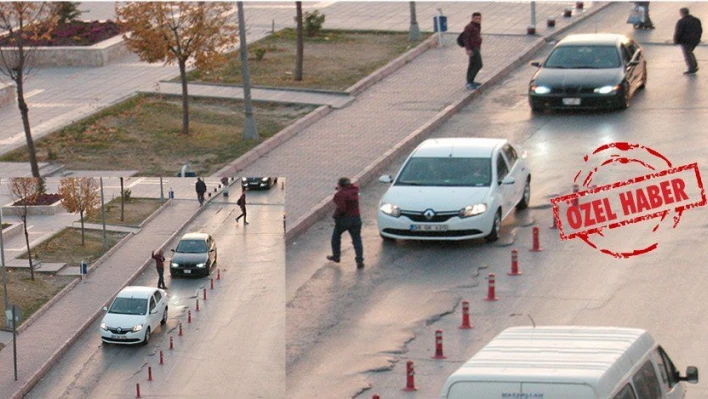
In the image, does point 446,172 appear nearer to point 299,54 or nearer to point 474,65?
point 474,65

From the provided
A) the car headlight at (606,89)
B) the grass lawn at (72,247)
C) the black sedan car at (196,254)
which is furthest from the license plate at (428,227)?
the grass lawn at (72,247)

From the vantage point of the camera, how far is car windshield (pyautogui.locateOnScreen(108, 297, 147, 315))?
480 inches

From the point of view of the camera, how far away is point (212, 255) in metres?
13.3

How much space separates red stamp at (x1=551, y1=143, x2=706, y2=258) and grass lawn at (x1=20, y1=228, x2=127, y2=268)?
979 cm

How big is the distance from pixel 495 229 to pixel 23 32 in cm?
811

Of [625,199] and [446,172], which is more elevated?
[446,172]

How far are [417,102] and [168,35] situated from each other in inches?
332

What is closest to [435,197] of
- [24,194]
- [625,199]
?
[625,199]

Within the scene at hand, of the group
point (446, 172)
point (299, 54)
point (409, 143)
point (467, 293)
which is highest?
point (299, 54)

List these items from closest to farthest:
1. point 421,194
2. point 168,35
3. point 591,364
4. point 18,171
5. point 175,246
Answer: point 591,364 → point 175,246 → point 18,171 → point 421,194 → point 168,35

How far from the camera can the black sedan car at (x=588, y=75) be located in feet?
94.5

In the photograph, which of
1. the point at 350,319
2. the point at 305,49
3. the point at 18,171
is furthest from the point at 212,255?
the point at 305,49

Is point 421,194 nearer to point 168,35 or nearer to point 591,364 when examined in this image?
point 168,35

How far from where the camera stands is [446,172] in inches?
885
